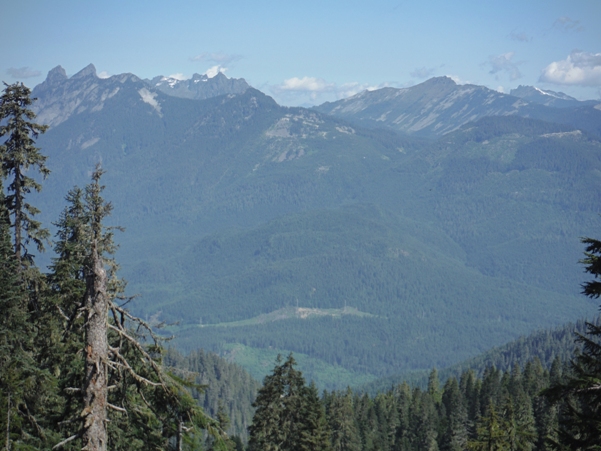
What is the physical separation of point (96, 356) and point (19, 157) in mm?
16195

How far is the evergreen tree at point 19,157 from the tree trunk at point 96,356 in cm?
1515

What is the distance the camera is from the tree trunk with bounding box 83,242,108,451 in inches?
440

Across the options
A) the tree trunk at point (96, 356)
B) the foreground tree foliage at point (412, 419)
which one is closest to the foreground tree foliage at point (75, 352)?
the tree trunk at point (96, 356)

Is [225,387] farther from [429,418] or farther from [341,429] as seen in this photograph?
[341,429]

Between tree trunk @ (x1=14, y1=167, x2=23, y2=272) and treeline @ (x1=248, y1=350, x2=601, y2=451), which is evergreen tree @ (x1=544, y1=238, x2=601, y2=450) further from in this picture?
tree trunk @ (x1=14, y1=167, x2=23, y2=272)

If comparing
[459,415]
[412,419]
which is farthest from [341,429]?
[412,419]

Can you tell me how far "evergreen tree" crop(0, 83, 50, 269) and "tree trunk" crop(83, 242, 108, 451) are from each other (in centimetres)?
1515

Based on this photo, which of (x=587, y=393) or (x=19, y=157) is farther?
(x=19, y=157)

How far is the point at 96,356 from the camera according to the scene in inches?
440

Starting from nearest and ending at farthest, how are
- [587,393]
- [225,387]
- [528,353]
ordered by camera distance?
1. [587,393]
2. [225,387]
3. [528,353]

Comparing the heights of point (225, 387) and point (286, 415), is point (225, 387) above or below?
above

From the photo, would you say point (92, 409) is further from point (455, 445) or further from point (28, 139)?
point (455, 445)

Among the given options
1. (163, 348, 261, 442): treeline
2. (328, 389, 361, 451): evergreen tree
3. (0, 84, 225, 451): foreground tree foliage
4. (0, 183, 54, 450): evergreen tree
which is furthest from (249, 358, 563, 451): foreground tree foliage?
(163, 348, 261, 442): treeline

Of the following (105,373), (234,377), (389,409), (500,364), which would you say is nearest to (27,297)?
(105,373)
